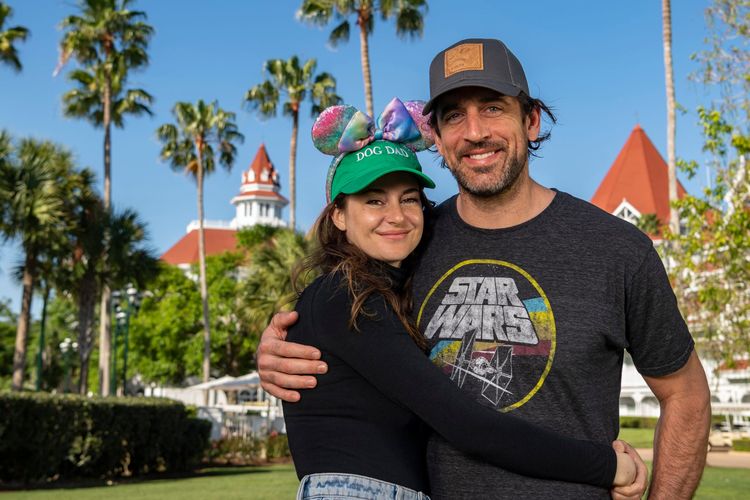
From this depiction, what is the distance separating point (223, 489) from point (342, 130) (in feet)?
43.2

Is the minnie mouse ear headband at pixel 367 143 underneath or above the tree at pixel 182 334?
underneath

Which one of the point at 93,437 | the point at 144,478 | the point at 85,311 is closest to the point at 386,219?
the point at 93,437

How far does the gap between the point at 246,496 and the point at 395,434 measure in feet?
37.8

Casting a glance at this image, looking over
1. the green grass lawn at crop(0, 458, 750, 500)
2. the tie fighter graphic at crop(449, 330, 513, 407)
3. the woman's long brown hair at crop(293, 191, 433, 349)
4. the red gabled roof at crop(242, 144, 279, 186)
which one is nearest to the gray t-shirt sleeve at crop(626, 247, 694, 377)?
the tie fighter graphic at crop(449, 330, 513, 407)

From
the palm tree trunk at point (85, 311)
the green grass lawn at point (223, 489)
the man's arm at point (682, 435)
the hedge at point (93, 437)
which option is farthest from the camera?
the palm tree trunk at point (85, 311)

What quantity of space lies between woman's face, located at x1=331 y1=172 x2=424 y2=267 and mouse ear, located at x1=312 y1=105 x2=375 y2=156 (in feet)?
0.64

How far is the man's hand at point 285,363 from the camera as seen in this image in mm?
2502

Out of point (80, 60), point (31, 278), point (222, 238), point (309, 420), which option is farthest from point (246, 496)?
point (222, 238)

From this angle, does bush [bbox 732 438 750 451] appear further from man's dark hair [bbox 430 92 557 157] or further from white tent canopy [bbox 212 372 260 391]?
man's dark hair [bbox 430 92 557 157]

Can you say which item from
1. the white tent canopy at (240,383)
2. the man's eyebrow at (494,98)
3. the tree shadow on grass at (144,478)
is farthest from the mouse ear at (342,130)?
the white tent canopy at (240,383)

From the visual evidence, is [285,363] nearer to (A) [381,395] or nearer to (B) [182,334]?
(A) [381,395]

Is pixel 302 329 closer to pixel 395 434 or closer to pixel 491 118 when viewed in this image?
pixel 395 434

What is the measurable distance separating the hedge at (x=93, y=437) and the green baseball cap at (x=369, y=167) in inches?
530

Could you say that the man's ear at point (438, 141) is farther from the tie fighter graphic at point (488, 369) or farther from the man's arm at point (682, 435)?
the man's arm at point (682, 435)
